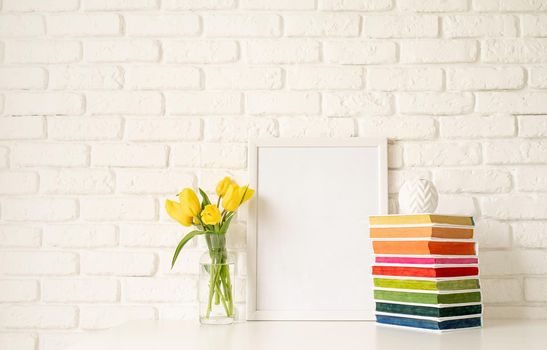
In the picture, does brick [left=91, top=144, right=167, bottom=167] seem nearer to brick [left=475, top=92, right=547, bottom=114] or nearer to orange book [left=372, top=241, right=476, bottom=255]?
orange book [left=372, top=241, right=476, bottom=255]

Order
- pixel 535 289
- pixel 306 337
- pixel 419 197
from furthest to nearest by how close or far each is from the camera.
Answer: pixel 535 289, pixel 419 197, pixel 306 337

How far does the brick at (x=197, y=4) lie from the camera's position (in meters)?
1.61

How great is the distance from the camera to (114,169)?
1.58 metres

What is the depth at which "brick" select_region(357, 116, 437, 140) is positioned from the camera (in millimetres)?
1566

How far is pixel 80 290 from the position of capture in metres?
1.55

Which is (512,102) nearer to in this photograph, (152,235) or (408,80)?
(408,80)

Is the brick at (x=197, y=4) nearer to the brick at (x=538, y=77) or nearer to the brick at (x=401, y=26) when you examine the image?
the brick at (x=401, y=26)

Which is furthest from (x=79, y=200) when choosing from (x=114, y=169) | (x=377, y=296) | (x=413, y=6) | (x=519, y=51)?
(x=519, y=51)

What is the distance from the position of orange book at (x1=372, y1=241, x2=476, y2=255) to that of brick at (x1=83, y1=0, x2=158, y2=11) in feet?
3.02

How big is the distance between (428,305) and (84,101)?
1.07 metres

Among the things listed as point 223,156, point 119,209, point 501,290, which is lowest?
point 501,290

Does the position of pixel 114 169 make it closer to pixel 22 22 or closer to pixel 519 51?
pixel 22 22

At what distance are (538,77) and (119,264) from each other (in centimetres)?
128

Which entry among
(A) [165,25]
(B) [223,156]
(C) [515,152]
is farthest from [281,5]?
(C) [515,152]
